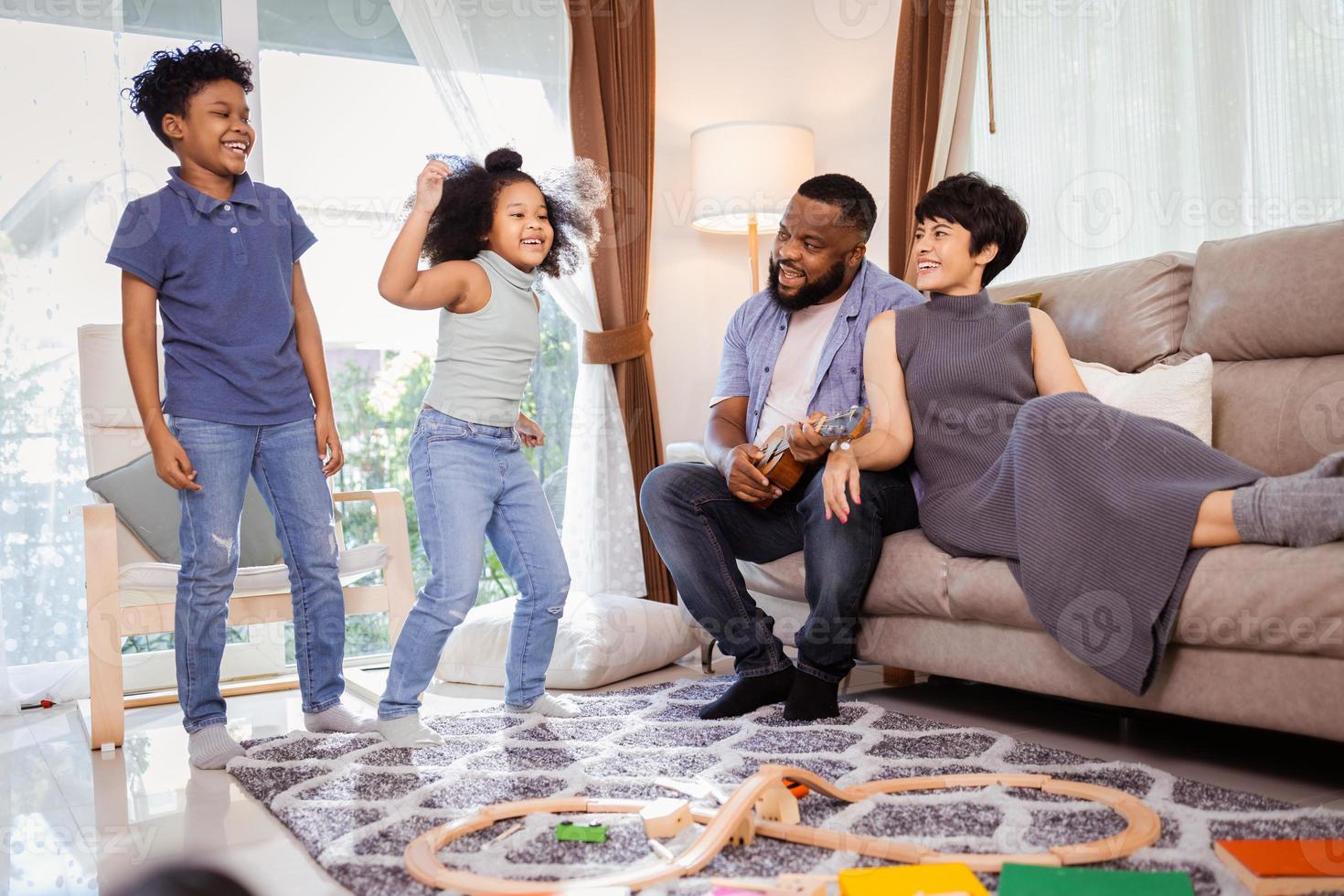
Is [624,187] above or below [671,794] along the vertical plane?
above

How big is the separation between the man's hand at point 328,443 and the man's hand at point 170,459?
0.89 ft

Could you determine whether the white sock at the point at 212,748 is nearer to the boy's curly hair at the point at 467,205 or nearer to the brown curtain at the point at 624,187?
the boy's curly hair at the point at 467,205

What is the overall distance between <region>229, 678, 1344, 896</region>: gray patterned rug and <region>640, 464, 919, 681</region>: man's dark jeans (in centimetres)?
15

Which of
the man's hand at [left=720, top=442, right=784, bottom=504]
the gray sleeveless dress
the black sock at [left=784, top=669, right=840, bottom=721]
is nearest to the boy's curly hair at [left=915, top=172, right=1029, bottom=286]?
the gray sleeveless dress

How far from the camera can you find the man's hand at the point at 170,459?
1.99 m

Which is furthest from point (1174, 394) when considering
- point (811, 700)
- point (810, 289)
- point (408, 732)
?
point (408, 732)

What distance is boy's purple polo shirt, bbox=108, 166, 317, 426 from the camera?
2.04 meters

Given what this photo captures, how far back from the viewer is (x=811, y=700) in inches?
83.0

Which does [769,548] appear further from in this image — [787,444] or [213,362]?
[213,362]

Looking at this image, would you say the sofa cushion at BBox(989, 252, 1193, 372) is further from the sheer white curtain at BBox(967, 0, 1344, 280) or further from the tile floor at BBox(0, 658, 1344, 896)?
the tile floor at BBox(0, 658, 1344, 896)

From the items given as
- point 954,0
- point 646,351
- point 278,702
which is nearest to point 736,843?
point 278,702

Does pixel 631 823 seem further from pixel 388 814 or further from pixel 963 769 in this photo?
pixel 963 769

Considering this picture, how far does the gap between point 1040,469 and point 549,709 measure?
1.10 m

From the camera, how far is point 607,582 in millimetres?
3521
